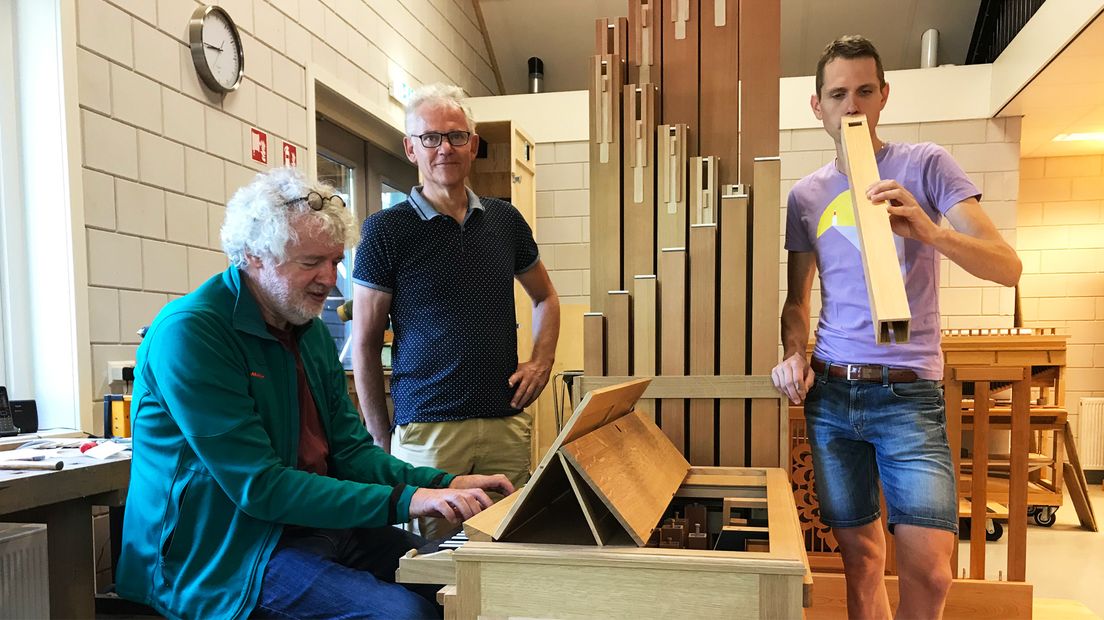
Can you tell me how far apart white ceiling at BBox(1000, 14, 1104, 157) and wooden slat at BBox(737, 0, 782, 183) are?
101 inches

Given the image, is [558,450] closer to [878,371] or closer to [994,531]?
[878,371]

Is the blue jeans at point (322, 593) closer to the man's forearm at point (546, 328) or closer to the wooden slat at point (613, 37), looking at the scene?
the man's forearm at point (546, 328)

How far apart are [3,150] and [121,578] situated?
1489 mm

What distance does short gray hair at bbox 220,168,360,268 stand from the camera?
1.51m

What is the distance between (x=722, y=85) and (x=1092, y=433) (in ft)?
18.3

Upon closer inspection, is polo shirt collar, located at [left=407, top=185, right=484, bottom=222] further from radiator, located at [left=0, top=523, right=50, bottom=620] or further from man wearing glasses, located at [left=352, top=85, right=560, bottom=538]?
radiator, located at [left=0, top=523, right=50, bottom=620]

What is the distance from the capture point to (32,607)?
4.95 feet

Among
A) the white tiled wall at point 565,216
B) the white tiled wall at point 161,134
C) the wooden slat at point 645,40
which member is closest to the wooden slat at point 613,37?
the wooden slat at point 645,40

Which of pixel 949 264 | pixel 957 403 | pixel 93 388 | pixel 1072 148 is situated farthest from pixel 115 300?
pixel 1072 148

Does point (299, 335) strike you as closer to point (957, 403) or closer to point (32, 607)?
point (32, 607)

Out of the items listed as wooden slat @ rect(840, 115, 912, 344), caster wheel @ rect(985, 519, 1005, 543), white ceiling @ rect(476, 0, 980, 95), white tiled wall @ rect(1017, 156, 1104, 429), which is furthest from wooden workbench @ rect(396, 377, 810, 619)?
white tiled wall @ rect(1017, 156, 1104, 429)

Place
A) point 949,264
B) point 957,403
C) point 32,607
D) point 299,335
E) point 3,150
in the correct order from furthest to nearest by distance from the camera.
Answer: point 949,264 < point 957,403 < point 3,150 < point 299,335 < point 32,607

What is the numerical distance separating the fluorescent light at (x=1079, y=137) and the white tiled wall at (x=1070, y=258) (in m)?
0.51

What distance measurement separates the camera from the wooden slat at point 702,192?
1747mm
